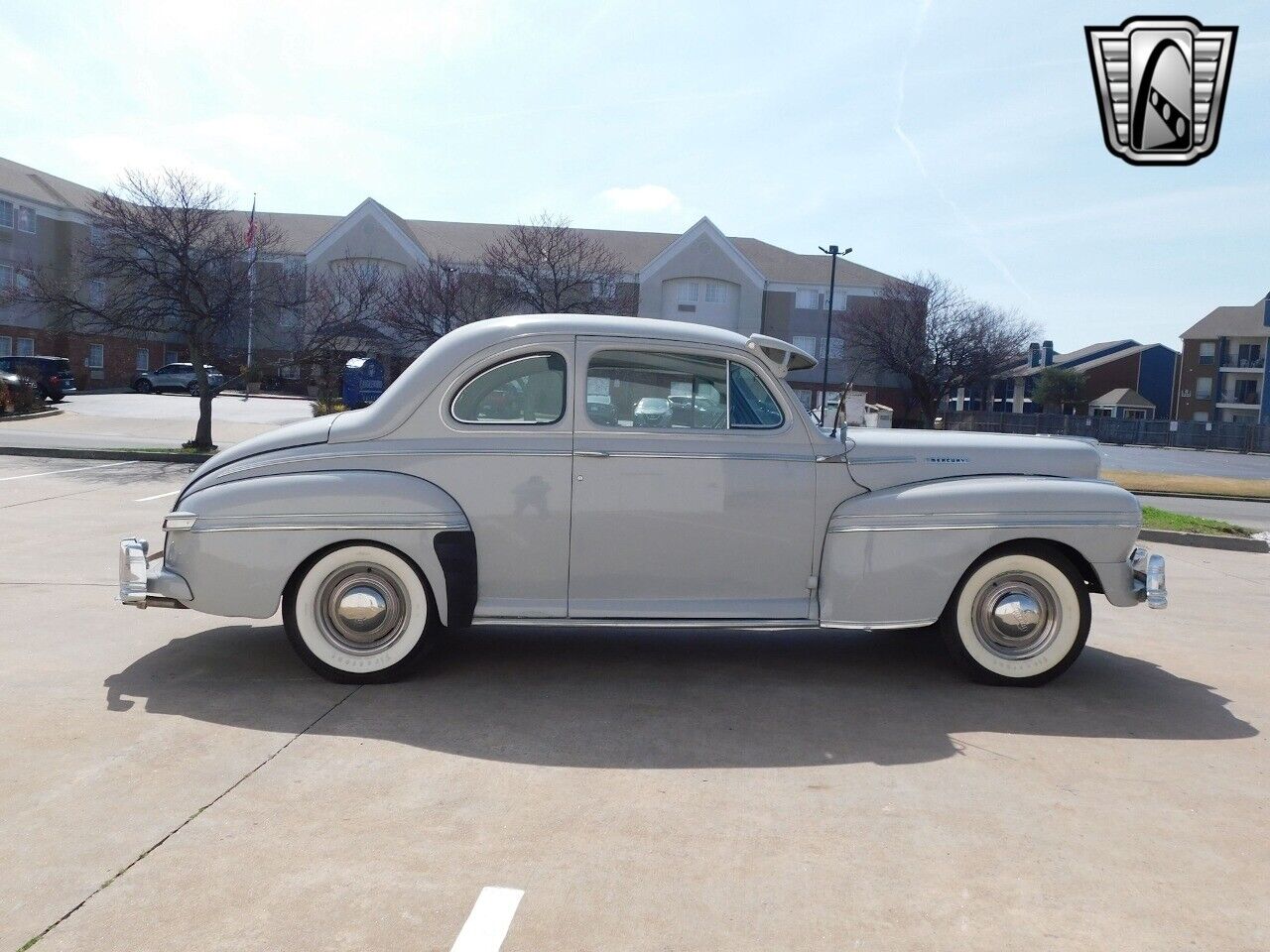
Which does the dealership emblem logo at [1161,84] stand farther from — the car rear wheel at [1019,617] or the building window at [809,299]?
the building window at [809,299]

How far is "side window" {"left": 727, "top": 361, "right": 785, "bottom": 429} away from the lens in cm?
541

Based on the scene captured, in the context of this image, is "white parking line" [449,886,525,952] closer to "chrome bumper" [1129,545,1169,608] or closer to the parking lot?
the parking lot

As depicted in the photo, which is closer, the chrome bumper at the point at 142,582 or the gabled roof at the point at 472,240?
the chrome bumper at the point at 142,582

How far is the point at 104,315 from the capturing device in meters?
21.3

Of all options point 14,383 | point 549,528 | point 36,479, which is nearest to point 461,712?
point 549,528

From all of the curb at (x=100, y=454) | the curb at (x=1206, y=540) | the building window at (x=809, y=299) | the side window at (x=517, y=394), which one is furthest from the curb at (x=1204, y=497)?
the building window at (x=809, y=299)

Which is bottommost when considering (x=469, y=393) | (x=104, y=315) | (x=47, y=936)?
(x=47, y=936)

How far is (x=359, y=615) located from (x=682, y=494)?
176 centimetres

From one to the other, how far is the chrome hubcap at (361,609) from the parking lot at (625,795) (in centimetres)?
26

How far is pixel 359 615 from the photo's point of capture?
5.18 meters

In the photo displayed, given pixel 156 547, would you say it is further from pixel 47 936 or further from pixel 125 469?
pixel 125 469

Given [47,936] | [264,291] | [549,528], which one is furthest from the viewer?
[264,291]

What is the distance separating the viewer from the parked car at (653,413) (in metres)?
5.34

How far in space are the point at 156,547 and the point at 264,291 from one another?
15742 mm
